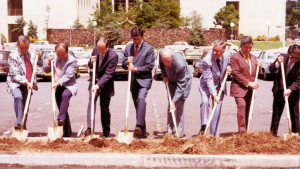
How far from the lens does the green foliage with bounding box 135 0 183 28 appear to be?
56688mm

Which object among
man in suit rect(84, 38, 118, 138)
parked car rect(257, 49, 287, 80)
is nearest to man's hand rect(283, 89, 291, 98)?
man in suit rect(84, 38, 118, 138)

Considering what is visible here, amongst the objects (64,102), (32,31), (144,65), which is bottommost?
(64,102)

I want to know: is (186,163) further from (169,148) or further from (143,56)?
(143,56)

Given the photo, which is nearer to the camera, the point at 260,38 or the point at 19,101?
the point at 19,101

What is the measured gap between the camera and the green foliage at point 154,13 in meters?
56.7

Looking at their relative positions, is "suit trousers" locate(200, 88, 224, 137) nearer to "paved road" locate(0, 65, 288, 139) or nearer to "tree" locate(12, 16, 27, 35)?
"paved road" locate(0, 65, 288, 139)

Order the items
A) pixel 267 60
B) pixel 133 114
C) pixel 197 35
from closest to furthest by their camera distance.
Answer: pixel 133 114
pixel 267 60
pixel 197 35

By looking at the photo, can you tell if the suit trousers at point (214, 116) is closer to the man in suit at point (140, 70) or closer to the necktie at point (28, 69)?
the man in suit at point (140, 70)

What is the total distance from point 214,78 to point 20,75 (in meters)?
3.25

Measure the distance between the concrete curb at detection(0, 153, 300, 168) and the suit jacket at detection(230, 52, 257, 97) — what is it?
1.59 m

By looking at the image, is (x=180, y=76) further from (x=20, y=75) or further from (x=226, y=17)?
(x=226, y=17)

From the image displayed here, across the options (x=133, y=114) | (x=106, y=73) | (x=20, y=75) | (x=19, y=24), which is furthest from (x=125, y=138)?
(x=19, y=24)

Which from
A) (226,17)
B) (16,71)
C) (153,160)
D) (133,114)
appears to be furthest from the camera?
(226,17)

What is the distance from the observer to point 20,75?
7.82 m
